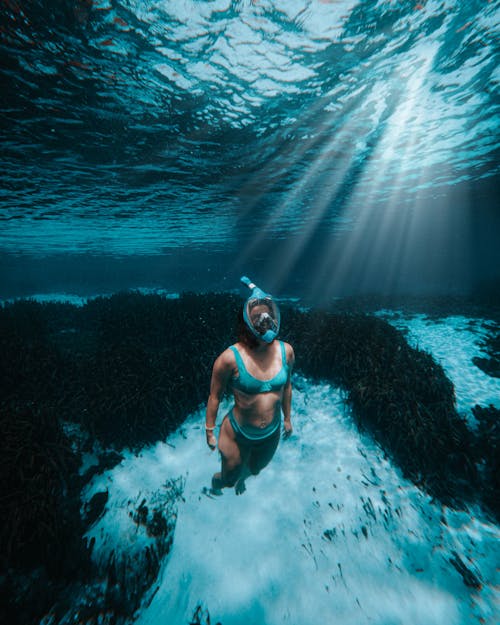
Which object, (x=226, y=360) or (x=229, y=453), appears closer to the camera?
(x=226, y=360)

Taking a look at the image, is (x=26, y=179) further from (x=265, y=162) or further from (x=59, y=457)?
(x=59, y=457)

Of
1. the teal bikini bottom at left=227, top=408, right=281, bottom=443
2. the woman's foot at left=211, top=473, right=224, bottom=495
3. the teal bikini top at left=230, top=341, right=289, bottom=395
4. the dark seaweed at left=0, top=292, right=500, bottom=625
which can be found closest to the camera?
the teal bikini top at left=230, top=341, right=289, bottom=395

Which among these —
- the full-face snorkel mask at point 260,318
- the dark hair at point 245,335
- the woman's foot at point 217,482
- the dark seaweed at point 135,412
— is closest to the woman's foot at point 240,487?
the woman's foot at point 217,482

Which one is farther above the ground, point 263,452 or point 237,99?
point 237,99

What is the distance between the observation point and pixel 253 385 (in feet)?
11.2

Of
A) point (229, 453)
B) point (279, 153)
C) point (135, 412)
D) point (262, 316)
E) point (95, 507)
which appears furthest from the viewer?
point (279, 153)

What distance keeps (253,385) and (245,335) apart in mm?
693

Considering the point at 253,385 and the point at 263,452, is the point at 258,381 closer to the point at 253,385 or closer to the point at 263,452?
the point at 253,385

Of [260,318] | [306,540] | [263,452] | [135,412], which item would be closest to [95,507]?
[135,412]

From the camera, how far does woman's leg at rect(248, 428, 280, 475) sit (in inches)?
158

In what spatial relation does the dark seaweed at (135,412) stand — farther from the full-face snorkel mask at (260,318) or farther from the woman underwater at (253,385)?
the full-face snorkel mask at (260,318)

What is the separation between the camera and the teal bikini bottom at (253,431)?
3.75m

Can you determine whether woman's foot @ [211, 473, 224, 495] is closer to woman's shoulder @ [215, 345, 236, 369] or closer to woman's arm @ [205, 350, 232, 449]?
woman's arm @ [205, 350, 232, 449]

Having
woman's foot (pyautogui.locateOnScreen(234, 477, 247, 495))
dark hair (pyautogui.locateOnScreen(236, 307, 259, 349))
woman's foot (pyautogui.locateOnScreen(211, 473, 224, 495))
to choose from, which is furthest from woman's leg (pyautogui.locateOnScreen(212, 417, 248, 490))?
dark hair (pyautogui.locateOnScreen(236, 307, 259, 349))
